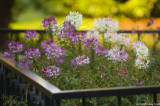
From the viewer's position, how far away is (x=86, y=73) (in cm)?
339

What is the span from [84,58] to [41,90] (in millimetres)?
1096

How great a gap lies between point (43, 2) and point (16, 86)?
7925 millimetres

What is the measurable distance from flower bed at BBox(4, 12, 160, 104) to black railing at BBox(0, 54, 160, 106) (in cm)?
24

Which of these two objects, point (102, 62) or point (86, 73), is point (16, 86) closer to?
point (86, 73)

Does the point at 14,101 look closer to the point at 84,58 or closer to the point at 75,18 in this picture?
the point at 84,58

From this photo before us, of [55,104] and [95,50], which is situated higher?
[95,50]

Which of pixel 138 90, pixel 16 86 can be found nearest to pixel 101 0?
pixel 16 86

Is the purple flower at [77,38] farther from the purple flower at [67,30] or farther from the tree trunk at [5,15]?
the tree trunk at [5,15]

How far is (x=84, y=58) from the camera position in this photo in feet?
11.0

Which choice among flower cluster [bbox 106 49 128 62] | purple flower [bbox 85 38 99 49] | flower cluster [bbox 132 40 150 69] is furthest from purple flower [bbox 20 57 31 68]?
flower cluster [bbox 132 40 150 69]

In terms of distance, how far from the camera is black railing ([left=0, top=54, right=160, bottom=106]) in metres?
2.05

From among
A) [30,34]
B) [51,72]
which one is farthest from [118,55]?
[30,34]

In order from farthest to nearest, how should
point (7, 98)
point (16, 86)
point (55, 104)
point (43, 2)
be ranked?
1. point (43, 2)
2. point (7, 98)
3. point (16, 86)
4. point (55, 104)

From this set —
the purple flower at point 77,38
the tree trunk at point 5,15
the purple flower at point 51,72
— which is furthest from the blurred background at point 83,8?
the purple flower at point 51,72
